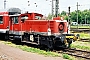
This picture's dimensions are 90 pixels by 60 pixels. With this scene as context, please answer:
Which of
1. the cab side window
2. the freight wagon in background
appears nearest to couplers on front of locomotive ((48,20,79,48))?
the freight wagon in background

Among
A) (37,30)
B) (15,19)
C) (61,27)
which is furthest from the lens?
(15,19)

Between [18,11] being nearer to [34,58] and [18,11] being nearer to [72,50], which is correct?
[72,50]

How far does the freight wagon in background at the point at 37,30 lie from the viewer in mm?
17969

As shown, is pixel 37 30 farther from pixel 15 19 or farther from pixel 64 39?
pixel 15 19

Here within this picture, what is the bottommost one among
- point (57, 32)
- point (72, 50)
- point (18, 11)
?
point (72, 50)

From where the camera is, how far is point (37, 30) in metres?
19.8

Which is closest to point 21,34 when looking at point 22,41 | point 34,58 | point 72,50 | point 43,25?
point 22,41

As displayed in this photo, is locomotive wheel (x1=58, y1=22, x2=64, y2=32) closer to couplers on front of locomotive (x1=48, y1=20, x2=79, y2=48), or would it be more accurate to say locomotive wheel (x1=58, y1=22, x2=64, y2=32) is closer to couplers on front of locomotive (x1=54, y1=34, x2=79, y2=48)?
couplers on front of locomotive (x1=48, y1=20, x2=79, y2=48)

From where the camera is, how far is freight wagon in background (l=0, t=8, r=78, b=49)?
59.0 feet

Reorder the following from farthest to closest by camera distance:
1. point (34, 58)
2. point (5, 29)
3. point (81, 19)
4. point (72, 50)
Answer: point (81, 19)
point (5, 29)
point (72, 50)
point (34, 58)

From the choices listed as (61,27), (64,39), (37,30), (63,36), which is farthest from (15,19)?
(64,39)

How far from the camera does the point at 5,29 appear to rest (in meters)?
24.3

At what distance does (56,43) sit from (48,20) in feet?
6.22

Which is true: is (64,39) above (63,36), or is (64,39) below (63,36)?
below
